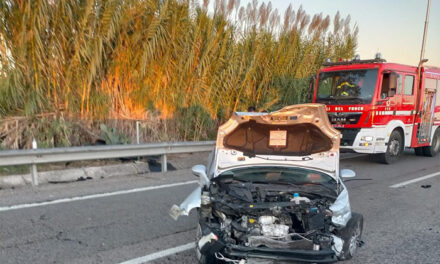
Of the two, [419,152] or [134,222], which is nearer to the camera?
[134,222]

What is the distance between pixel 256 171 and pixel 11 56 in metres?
6.55

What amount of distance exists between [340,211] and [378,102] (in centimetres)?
664

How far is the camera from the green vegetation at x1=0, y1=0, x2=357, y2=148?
324 inches

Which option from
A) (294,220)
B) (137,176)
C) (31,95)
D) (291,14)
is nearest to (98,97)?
(31,95)

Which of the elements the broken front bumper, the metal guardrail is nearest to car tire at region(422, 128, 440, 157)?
the metal guardrail

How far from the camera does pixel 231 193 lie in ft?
11.9

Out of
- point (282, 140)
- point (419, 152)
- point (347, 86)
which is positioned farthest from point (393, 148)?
point (282, 140)

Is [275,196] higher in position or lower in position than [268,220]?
higher

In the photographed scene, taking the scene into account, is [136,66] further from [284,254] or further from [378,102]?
[284,254]

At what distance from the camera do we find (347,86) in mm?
9805

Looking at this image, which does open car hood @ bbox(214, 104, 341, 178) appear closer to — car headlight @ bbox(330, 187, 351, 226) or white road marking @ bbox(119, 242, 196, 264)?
car headlight @ bbox(330, 187, 351, 226)

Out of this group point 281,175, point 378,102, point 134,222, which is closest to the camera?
point 281,175

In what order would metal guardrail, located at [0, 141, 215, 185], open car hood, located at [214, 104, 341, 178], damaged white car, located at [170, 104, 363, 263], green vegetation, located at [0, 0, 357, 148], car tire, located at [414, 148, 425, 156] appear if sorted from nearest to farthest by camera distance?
1. damaged white car, located at [170, 104, 363, 263]
2. open car hood, located at [214, 104, 341, 178]
3. metal guardrail, located at [0, 141, 215, 185]
4. green vegetation, located at [0, 0, 357, 148]
5. car tire, located at [414, 148, 425, 156]

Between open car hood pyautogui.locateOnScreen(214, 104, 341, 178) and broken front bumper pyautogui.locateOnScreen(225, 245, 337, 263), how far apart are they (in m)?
1.24
